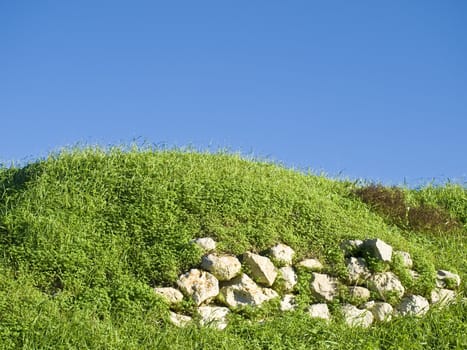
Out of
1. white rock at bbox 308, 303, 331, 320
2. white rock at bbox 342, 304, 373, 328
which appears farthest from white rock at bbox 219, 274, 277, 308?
white rock at bbox 342, 304, 373, 328

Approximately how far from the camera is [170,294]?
995cm

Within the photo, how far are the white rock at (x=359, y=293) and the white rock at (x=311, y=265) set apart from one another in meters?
0.58

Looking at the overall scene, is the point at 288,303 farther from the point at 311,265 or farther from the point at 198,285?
the point at 198,285


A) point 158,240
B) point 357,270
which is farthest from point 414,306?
point 158,240

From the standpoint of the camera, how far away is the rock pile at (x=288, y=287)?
10039 mm

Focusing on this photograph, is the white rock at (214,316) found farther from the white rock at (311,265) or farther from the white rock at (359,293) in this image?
the white rock at (359,293)

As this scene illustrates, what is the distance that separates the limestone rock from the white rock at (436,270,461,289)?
4.79 ft

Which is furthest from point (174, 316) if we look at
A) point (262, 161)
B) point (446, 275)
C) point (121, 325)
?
point (262, 161)

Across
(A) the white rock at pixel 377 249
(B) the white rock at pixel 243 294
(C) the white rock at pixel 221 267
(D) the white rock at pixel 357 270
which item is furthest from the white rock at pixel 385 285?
(C) the white rock at pixel 221 267

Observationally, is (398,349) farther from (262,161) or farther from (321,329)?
(262,161)

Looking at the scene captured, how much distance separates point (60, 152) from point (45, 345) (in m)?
5.85

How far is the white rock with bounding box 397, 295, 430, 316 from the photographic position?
10648 mm

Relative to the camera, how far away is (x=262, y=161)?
48.8 feet

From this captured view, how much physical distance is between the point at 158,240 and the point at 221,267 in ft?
3.79
